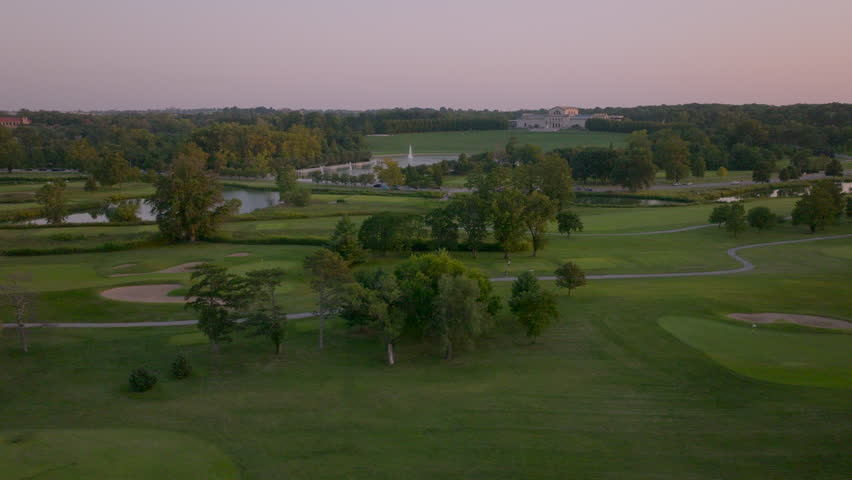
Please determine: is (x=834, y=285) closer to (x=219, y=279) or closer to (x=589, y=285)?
(x=589, y=285)

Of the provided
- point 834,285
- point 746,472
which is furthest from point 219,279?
point 834,285

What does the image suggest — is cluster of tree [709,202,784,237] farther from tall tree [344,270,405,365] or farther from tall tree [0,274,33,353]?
tall tree [0,274,33,353]

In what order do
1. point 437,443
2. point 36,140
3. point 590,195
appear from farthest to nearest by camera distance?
point 36,140 → point 590,195 → point 437,443

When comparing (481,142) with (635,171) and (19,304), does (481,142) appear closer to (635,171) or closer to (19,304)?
(635,171)

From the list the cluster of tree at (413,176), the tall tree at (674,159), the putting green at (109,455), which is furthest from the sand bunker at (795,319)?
the tall tree at (674,159)

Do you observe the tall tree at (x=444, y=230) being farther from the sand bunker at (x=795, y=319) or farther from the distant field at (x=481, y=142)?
the distant field at (x=481, y=142)

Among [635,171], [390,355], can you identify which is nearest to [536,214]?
[390,355]

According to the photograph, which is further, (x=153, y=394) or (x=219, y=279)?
(x=219, y=279)
